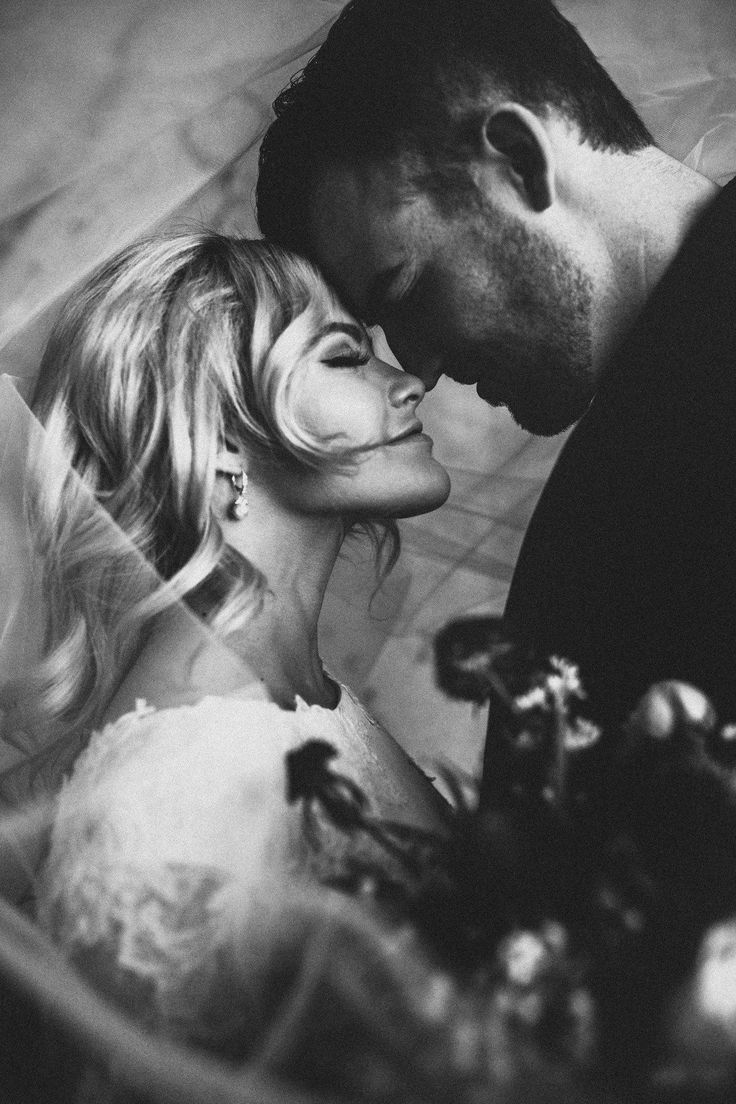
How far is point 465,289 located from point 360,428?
0.76ft

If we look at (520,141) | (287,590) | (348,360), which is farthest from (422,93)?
(287,590)

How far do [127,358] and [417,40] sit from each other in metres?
0.54

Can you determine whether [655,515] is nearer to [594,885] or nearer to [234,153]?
[594,885]

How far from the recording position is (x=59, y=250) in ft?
3.85

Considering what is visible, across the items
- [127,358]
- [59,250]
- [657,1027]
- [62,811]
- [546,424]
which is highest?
[59,250]

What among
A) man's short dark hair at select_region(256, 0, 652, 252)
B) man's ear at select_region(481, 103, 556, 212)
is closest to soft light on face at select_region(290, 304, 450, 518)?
man's short dark hair at select_region(256, 0, 652, 252)

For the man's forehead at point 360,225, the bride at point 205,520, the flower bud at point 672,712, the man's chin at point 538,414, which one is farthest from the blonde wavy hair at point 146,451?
the flower bud at point 672,712

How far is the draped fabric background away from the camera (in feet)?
3.85

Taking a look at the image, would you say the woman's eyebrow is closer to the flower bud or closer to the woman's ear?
the woman's ear

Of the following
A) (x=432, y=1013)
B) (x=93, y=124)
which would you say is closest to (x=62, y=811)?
(x=432, y=1013)

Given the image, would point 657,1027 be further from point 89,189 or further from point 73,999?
point 89,189

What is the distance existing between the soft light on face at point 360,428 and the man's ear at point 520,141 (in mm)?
272

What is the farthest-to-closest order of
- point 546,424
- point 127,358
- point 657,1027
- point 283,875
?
point 546,424, point 127,358, point 283,875, point 657,1027

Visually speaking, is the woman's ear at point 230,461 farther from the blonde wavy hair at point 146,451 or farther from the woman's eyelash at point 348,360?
the woman's eyelash at point 348,360
